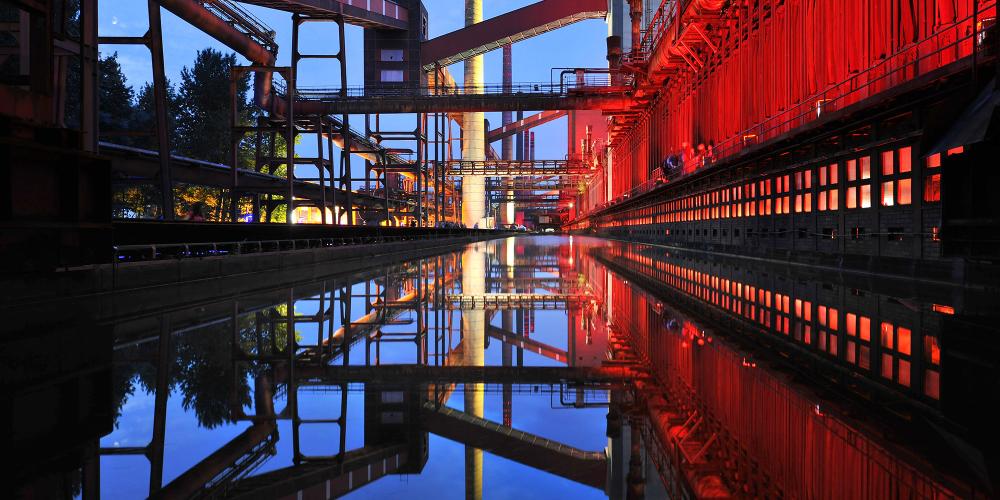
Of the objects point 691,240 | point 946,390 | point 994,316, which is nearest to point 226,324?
point 946,390

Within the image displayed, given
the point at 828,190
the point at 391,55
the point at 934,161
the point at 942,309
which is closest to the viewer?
the point at 942,309

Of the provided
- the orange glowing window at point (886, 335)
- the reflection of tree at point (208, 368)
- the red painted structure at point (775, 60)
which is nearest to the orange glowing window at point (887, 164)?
the red painted structure at point (775, 60)

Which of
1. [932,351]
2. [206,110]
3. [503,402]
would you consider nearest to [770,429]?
[503,402]

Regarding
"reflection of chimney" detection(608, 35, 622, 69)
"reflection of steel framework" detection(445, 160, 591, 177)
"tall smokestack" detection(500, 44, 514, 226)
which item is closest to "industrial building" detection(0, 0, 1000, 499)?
"reflection of chimney" detection(608, 35, 622, 69)

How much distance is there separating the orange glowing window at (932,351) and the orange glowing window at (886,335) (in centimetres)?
31

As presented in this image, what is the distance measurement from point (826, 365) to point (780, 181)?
60.6 feet

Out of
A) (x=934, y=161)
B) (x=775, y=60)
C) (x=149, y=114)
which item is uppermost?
(x=149, y=114)

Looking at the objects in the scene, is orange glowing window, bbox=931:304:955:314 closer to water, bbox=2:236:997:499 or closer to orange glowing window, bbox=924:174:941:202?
water, bbox=2:236:997:499

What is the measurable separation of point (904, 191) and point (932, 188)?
3.81 feet

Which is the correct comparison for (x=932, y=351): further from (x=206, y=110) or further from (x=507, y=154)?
(x=507, y=154)

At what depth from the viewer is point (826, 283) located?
14.2 m

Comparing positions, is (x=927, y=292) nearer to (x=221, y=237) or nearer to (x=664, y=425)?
(x=664, y=425)

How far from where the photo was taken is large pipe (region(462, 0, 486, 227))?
7812 centimetres

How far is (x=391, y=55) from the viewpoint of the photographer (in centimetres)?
6906
